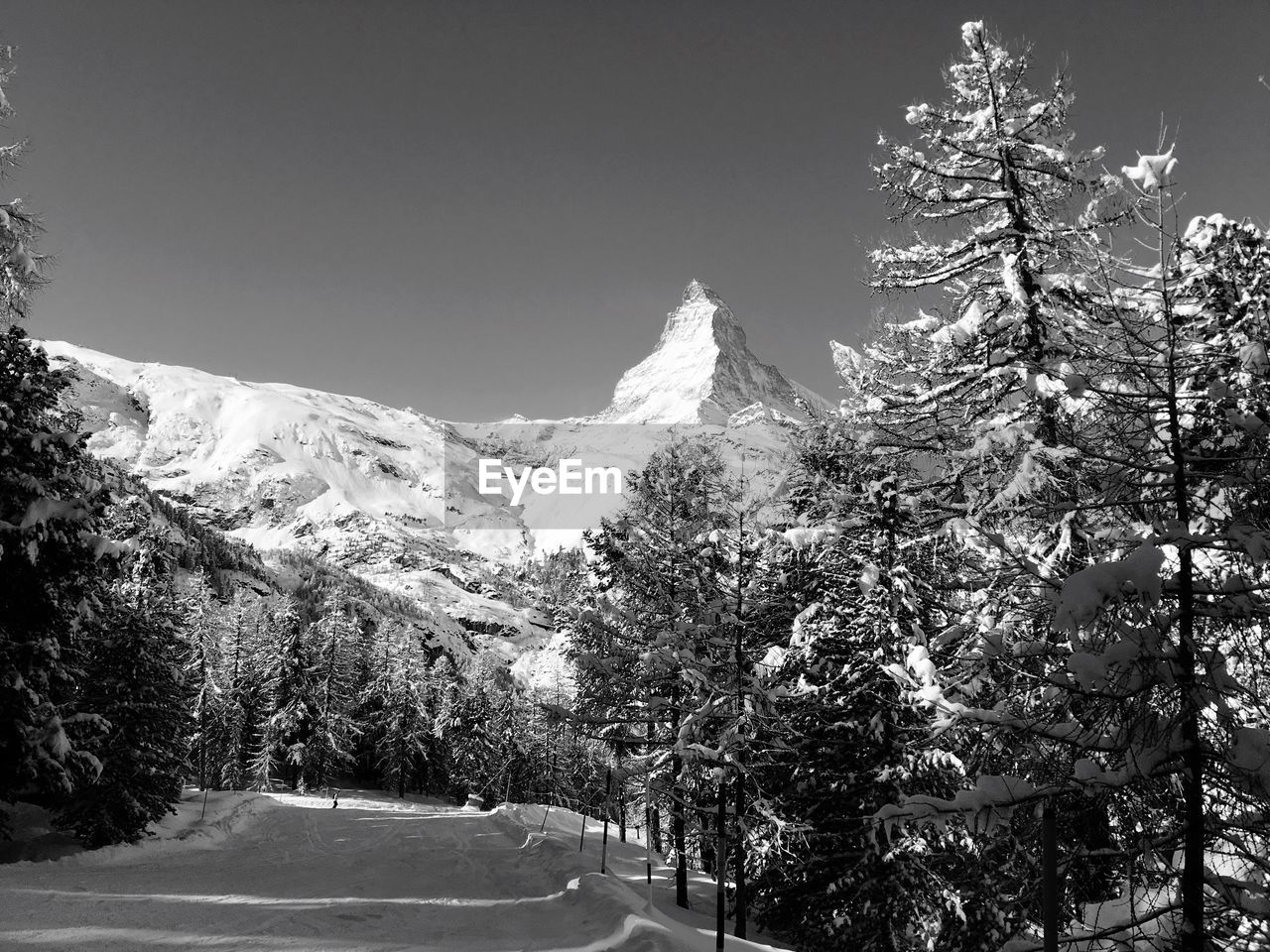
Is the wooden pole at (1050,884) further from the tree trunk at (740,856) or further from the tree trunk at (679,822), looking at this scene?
the tree trunk at (679,822)

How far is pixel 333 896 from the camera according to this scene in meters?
17.8

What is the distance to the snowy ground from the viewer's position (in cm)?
1270

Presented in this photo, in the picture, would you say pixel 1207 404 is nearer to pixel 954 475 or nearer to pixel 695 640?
pixel 954 475

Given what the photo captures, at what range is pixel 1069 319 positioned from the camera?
8852mm

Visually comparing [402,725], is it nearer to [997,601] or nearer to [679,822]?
[679,822]


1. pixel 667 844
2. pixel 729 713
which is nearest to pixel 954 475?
pixel 729 713

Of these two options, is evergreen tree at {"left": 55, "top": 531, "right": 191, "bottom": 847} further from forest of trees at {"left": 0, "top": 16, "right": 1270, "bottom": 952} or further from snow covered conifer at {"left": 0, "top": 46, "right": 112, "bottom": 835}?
snow covered conifer at {"left": 0, "top": 46, "right": 112, "bottom": 835}

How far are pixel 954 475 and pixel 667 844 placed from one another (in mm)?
14107

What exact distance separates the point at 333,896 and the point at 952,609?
16.8 m

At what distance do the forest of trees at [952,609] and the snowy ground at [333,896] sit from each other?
2603mm

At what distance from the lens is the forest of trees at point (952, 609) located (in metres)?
4.18

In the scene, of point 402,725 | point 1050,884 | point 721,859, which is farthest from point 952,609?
point 402,725

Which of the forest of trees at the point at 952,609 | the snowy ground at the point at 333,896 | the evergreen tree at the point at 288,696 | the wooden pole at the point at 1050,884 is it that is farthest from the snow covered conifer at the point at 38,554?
the evergreen tree at the point at 288,696

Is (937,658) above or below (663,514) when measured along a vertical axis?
below
